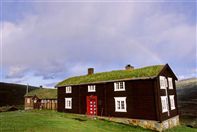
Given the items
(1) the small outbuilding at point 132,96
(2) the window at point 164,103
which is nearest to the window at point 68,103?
(1) the small outbuilding at point 132,96

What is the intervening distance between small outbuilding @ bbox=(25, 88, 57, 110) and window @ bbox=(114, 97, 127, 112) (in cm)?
2095

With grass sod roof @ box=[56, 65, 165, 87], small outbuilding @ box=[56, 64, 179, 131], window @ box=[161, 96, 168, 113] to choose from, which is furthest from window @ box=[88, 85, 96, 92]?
window @ box=[161, 96, 168, 113]

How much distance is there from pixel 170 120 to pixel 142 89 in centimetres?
709

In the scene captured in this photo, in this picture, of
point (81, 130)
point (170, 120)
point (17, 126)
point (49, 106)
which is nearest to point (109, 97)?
point (170, 120)

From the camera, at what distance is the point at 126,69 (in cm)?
3422

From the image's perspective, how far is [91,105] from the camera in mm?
33250

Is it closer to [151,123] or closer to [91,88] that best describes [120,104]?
[151,123]

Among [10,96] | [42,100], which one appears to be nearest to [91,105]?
[42,100]

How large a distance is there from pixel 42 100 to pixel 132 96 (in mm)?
29189

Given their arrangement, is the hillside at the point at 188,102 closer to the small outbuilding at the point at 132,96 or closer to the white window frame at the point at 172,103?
the white window frame at the point at 172,103

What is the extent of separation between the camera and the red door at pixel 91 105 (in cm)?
3284

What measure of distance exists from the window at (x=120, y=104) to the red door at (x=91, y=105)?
429 centimetres

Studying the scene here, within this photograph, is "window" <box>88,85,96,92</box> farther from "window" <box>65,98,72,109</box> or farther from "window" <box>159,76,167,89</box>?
"window" <box>159,76,167,89</box>

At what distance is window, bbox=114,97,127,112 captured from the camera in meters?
29.2
